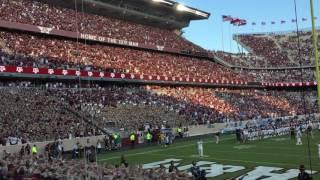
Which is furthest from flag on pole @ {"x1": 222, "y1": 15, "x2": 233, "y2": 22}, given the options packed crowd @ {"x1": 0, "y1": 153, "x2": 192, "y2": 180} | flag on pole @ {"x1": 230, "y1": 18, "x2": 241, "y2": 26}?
packed crowd @ {"x1": 0, "y1": 153, "x2": 192, "y2": 180}

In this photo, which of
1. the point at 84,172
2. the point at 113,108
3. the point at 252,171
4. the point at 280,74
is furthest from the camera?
the point at 280,74

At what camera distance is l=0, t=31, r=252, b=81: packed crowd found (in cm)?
3859

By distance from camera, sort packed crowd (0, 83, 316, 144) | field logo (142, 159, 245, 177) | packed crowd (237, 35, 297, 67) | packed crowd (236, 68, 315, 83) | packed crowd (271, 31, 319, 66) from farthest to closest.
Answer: packed crowd (237, 35, 297, 67) → packed crowd (271, 31, 319, 66) → packed crowd (236, 68, 315, 83) → packed crowd (0, 83, 316, 144) → field logo (142, 159, 245, 177)

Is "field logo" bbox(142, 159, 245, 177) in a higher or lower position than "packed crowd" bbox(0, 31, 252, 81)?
lower

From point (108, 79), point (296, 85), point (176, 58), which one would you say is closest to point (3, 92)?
point (108, 79)

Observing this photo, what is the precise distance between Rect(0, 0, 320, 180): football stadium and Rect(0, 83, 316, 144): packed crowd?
0.42 ft

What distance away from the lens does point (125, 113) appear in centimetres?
3819

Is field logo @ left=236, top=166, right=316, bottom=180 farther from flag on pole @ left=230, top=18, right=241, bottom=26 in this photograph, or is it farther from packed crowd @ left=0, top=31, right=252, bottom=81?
flag on pole @ left=230, top=18, right=241, bottom=26

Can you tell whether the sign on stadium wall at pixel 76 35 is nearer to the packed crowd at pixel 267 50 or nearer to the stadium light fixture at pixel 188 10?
the stadium light fixture at pixel 188 10

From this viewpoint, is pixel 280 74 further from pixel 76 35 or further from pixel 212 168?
pixel 212 168

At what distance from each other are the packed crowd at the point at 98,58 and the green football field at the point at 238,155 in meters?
13.9

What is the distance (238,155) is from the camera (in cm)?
2444

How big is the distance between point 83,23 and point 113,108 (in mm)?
14797

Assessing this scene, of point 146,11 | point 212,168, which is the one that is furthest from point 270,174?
point 146,11
